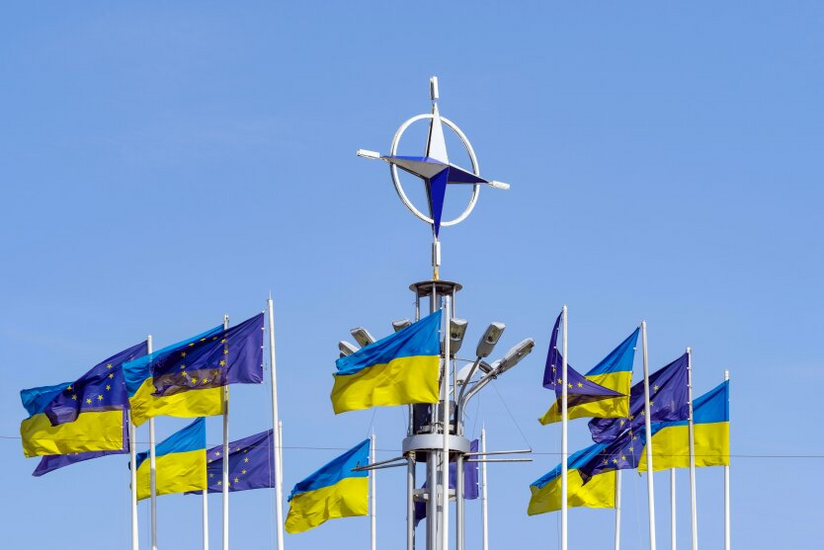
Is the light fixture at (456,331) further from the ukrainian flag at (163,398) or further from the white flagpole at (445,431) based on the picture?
the ukrainian flag at (163,398)

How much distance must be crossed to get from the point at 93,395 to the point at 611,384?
46.1ft

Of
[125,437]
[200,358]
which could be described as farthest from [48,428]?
[200,358]

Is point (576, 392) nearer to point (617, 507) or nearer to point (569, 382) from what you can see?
point (569, 382)

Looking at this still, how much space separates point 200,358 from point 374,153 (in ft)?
22.4

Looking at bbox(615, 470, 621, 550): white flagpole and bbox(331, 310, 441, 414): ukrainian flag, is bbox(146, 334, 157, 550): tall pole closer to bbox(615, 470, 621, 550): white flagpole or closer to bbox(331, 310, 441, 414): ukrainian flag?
bbox(331, 310, 441, 414): ukrainian flag

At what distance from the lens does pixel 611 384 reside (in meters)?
51.9

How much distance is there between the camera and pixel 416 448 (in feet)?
153

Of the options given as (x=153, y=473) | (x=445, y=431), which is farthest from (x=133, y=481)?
(x=445, y=431)

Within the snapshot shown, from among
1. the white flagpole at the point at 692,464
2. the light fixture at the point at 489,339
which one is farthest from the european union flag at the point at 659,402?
the light fixture at the point at 489,339

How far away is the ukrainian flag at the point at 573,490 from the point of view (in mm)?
55062

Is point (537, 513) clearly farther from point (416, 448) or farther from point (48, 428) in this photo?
point (48, 428)

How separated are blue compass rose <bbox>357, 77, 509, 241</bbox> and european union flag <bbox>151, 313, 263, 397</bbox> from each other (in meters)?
5.36

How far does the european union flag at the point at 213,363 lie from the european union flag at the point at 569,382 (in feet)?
25.0

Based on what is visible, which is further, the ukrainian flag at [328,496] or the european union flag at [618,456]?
the ukrainian flag at [328,496]
